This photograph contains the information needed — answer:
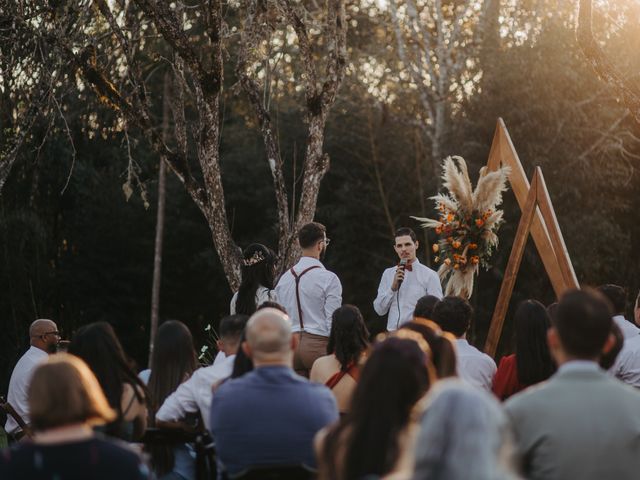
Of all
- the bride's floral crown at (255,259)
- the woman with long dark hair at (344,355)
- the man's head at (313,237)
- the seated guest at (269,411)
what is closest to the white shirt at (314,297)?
the man's head at (313,237)

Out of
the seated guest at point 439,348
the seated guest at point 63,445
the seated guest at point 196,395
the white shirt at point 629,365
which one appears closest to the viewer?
the seated guest at point 63,445

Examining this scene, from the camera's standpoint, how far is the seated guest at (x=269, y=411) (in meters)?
4.58

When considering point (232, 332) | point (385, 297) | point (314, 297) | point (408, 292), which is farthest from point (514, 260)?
point (232, 332)

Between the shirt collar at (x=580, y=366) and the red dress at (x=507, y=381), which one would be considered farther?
the red dress at (x=507, y=381)

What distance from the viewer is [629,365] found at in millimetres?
6664

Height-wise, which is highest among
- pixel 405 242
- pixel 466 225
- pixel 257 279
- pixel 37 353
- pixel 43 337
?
pixel 466 225

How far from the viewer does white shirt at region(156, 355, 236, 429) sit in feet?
19.1

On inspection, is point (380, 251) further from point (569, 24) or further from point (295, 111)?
point (569, 24)

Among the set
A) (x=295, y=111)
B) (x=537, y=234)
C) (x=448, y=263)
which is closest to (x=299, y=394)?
(x=448, y=263)

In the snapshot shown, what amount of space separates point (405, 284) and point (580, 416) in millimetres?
5484

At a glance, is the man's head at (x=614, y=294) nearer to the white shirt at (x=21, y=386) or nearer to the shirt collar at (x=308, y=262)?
the shirt collar at (x=308, y=262)

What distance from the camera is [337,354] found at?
6.22 metres

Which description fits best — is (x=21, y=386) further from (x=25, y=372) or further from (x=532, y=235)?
(x=532, y=235)

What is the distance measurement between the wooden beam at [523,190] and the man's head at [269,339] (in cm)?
562
